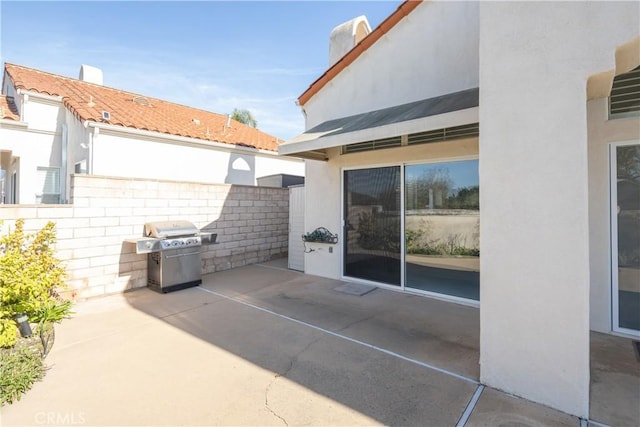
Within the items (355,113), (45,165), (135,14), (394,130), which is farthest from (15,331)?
(45,165)

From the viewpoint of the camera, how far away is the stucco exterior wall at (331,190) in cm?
778

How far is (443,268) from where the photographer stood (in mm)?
7328

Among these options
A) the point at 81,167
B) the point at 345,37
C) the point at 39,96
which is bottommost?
the point at 81,167

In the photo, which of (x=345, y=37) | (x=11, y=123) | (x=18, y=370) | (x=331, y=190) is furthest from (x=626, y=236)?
(x=11, y=123)

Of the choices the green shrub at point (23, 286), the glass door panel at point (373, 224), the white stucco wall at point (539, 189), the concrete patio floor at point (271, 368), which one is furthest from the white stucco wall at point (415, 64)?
the green shrub at point (23, 286)

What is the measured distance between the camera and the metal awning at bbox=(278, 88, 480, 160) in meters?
5.18

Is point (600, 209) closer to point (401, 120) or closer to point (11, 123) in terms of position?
point (401, 120)

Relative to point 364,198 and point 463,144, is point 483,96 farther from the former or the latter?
point 364,198

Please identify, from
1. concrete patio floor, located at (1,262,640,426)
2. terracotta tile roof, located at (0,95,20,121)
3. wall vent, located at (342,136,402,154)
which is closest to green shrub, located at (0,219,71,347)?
concrete patio floor, located at (1,262,640,426)

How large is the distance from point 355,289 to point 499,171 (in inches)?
204

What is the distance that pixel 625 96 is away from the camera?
5.01m

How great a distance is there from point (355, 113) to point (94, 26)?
9.00m

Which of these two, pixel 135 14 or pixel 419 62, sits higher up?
pixel 135 14

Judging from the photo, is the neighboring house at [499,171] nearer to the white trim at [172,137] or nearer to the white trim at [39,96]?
the white trim at [172,137]
